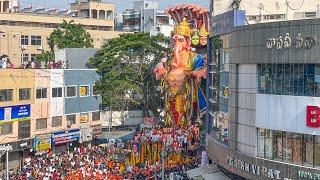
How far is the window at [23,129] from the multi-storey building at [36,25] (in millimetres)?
19303

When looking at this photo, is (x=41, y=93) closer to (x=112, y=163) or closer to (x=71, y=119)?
(x=71, y=119)

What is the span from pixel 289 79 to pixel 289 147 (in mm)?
2712

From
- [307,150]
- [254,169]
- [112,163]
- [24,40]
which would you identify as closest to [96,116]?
[112,163]

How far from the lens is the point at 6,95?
3897cm

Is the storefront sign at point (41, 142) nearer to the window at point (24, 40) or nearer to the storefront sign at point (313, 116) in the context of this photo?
the storefront sign at point (313, 116)

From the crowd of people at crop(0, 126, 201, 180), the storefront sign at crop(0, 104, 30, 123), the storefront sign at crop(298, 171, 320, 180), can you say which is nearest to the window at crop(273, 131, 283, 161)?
the storefront sign at crop(298, 171, 320, 180)

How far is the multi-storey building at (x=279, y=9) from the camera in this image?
126 feet

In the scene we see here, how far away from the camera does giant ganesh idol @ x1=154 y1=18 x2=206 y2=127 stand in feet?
161

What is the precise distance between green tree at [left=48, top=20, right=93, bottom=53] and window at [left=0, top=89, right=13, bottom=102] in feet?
80.6

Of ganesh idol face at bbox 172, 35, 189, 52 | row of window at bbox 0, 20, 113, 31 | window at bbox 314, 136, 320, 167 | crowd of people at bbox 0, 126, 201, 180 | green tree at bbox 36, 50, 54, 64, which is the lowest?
crowd of people at bbox 0, 126, 201, 180

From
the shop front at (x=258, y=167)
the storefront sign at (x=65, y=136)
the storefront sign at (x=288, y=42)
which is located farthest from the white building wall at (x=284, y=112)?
the storefront sign at (x=65, y=136)

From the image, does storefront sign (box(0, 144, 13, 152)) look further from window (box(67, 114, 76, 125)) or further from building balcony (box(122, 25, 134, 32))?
building balcony (box(122, 25, 134, 32))

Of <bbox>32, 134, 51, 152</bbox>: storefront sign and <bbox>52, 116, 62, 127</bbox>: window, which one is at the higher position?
<bbox>52, 116, 62, 127</bbox>: window

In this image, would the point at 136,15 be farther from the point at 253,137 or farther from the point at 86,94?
the point at 253,137
